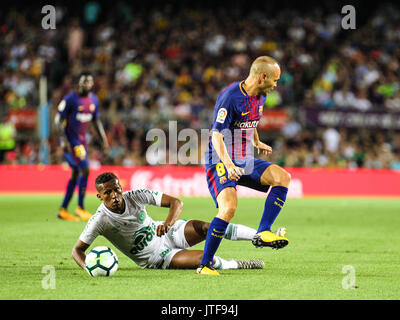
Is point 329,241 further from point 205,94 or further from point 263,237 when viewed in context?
point 205,94

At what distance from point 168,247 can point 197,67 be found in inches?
668

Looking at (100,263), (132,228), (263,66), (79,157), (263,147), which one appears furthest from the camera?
(79,157)

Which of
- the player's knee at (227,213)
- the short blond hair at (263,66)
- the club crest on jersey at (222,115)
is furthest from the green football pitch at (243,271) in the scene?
the short blond hair at (263,66)

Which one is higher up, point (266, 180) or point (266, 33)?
point (266, 33)

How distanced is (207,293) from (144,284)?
742 millimetres

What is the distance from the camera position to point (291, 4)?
2881cm

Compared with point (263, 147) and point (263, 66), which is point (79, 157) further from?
point (263, 66)

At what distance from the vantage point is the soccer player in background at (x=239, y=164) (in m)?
6.72

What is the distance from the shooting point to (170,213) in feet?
21.8

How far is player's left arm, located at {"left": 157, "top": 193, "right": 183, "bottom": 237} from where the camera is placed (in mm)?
6473

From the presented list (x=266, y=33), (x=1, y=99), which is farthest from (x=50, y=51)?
(x=266, y=33)

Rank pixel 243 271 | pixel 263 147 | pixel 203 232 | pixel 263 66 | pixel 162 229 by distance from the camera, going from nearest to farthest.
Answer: pixel 162 229 → pixel 263 66 → pixel 243 271 → pixel 203 232 → pixel 263 147

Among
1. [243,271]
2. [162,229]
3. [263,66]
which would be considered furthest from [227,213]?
[263,66]

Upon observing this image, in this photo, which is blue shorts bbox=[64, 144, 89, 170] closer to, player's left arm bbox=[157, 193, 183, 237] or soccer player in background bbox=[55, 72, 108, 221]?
soccer player in background bbox=[55, 72, 108, 221]
